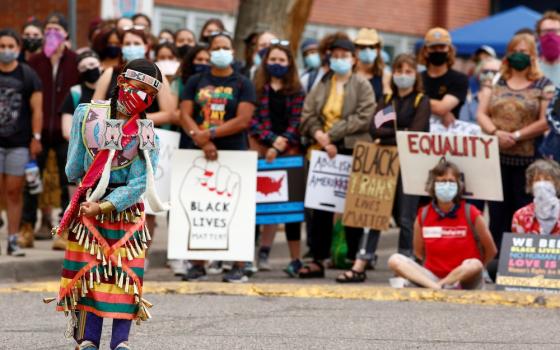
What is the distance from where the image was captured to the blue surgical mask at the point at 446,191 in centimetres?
1130

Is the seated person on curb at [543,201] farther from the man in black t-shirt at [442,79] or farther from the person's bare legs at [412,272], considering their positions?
the man in black t-shirt at [442,79]

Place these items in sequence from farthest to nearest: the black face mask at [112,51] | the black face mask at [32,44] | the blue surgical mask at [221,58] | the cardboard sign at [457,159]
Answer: the black face mask at [32,44] < the black face mask at [112,51] < the blue surgical mask at [221,58] < the cardboard sign at [457,159]

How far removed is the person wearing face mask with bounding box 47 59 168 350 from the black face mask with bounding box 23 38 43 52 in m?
7.15

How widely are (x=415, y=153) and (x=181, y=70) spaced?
2319mm

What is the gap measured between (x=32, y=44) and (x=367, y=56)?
3304 mm

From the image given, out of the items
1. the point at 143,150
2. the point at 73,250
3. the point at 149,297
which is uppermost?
the point at 143,150

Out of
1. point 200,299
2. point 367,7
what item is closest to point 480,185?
point 200,299

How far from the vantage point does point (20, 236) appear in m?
13.6

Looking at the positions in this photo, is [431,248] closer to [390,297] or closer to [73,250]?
[390,297]

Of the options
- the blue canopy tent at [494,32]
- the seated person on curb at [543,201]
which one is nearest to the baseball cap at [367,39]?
the seated person on curb at [543,201]

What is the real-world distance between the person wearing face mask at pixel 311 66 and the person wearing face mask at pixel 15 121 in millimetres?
2583

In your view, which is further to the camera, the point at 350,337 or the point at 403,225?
the point at 403,225

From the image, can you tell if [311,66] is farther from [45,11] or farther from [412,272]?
[45,11]

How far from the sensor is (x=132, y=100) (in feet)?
24.1
